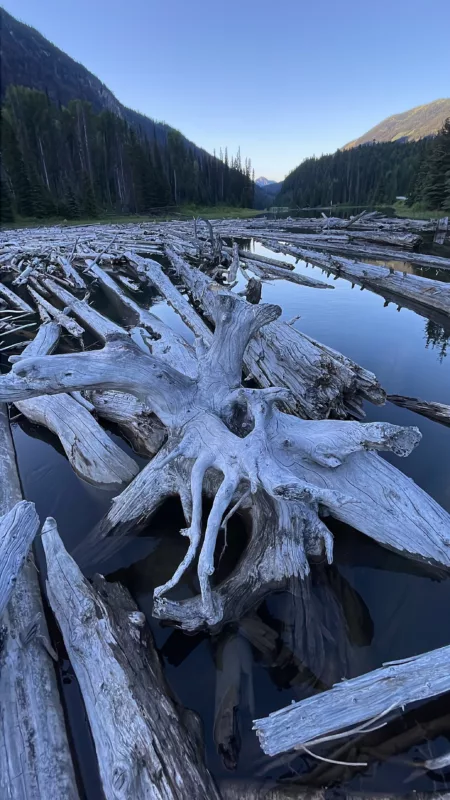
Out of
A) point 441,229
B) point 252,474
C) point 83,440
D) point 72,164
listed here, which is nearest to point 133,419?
point 83,440

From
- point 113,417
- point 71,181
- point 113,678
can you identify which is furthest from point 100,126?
point 113,678

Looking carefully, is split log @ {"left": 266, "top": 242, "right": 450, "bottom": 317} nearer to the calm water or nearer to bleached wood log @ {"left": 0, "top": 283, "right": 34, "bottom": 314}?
the calm water

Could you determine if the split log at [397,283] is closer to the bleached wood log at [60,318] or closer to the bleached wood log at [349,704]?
the bleached wood log at [60,318]

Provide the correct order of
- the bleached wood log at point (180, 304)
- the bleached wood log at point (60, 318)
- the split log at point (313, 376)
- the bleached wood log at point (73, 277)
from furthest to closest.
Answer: the bleached wood log at point (73, 277)
the bleached wood log at point (180, 304)
the bleached wood log at point (60, 318)
the split log at point (313, 376)

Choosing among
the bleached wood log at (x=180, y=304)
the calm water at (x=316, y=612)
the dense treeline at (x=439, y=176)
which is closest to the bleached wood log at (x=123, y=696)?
the calm water at (x=316, y=612)

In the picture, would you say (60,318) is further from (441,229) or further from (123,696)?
(441,229)

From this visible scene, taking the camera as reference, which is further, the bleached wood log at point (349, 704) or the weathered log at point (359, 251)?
the weathered log at point (359, 251)

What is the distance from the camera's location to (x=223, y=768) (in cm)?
274

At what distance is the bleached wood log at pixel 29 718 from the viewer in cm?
233

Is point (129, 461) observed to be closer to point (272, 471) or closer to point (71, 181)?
point (272, 471)

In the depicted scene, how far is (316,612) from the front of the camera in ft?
12.0

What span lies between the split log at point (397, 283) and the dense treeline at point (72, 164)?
45.4 meters

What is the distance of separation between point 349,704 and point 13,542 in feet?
9.68

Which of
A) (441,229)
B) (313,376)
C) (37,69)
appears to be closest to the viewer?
(313,376)
